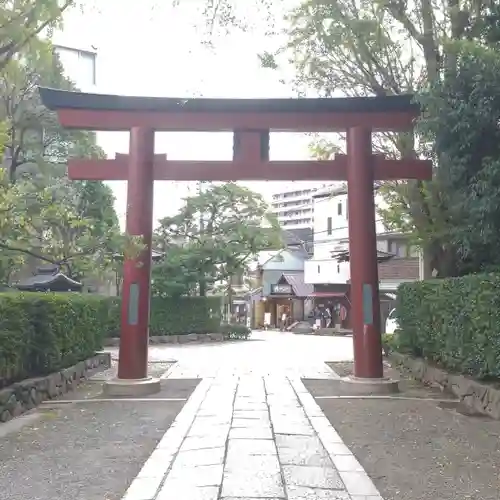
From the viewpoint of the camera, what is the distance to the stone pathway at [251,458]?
4.50 m

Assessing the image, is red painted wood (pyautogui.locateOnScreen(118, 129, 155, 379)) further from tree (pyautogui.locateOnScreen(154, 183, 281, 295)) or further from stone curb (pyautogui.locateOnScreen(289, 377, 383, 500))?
tree (pyautogui.locateOnScreen(154, 183, 281, 295))

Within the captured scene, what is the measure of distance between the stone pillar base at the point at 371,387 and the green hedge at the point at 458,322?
1.01 m

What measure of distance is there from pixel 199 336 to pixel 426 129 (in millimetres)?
17022

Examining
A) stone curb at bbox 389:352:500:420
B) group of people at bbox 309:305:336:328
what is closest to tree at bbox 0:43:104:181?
stone curb at bbox 389:352:500:420

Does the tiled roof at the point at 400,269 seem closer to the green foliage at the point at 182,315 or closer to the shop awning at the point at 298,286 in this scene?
the green foliage at the point at 182,315

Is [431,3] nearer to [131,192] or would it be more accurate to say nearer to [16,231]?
[131,192]

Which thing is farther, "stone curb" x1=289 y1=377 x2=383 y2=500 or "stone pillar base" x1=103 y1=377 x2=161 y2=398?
"stone pillar base" x1=103 y1=377 x2=161 y2=398

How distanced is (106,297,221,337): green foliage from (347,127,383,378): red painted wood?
14.5 meters

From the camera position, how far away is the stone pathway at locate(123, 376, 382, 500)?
4504 millimetres

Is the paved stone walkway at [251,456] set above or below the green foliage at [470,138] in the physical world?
below

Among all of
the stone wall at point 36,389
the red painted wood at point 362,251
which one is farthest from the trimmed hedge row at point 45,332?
the red painted wood at point 362,251

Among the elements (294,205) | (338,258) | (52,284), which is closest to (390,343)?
(52,284)

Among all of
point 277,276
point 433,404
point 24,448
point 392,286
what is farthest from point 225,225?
point 277,276

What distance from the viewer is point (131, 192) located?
34.6 ft
